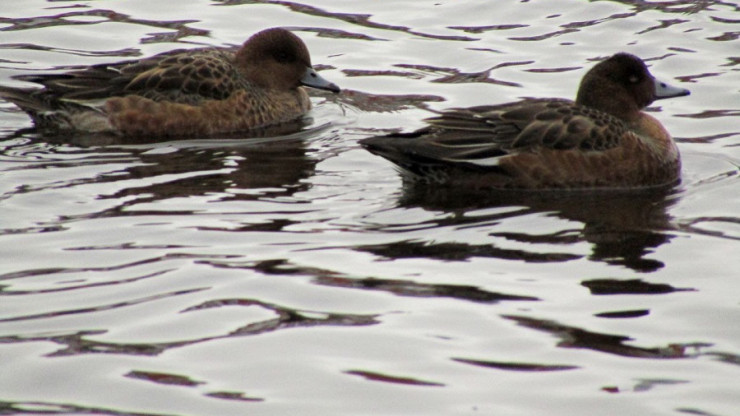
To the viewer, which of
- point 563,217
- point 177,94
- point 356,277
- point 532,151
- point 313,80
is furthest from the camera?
point 313,80

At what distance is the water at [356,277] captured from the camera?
20.1ft

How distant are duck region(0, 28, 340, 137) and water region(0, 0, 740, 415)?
327 millimetres

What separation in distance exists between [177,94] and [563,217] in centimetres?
431

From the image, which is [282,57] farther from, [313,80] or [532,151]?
[532,151]

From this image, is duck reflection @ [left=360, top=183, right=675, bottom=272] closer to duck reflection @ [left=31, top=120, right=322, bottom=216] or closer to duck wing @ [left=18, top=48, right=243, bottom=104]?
duck reflection @ [left=31, top=120, right=322, bottom=216]

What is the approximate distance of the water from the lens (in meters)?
6.14

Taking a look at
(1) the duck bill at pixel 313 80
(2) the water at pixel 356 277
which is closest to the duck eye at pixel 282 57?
(1) the duck bill at pixel 313 80

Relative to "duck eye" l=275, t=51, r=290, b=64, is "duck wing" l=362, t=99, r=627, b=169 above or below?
below

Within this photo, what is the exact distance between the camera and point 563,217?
9.18m

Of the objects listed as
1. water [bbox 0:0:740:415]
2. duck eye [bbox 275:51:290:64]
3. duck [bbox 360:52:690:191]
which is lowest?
water [bbox 0:0:740:415]

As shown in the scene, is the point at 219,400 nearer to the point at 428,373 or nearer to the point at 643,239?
the point at 428,373

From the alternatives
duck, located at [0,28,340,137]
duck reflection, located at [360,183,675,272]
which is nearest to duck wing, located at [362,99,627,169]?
duck reflection, located at [360,183,675,272]

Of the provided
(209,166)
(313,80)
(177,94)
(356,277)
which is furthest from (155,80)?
(356,277)

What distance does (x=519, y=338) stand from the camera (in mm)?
6750
